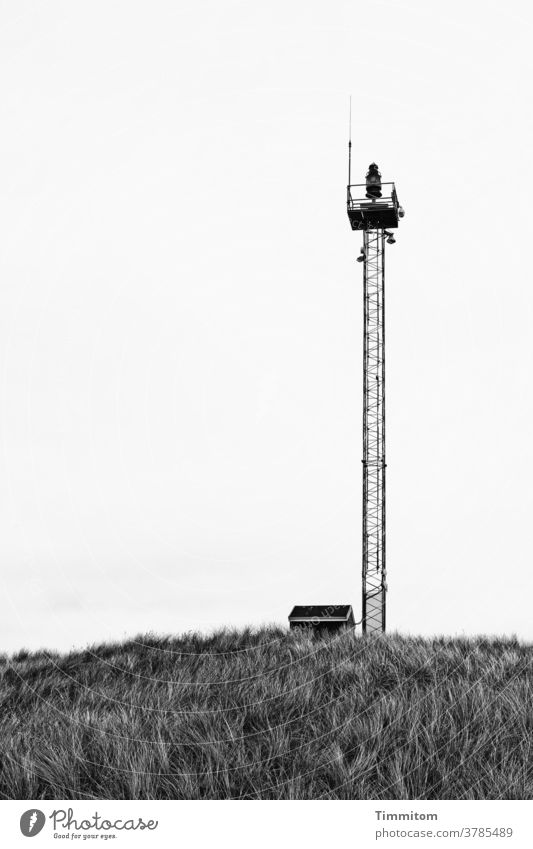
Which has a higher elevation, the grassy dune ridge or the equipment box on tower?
the equipment box on tower

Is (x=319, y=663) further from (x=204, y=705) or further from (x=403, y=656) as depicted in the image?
(x=204, y=705)

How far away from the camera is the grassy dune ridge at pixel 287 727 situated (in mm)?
6473

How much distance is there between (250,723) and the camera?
8.18 m

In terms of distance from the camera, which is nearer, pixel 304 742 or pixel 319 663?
pixel 304 742

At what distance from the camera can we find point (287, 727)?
7.93 m

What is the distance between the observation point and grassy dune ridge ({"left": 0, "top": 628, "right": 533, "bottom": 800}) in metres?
6.47

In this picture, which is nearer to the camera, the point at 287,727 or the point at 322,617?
the point at 287,727

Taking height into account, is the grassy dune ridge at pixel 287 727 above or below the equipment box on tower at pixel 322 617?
below

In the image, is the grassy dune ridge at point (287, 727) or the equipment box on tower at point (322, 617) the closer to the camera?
the grassy dune ridge at point (287, 727)

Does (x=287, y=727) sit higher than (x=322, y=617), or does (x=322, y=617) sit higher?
(x=322, y=617)

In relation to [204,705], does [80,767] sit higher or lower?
lower

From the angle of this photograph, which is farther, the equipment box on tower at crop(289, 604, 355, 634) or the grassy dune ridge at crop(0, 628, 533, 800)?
the equipment box on tower at crop(289, 604, 355, 634)
